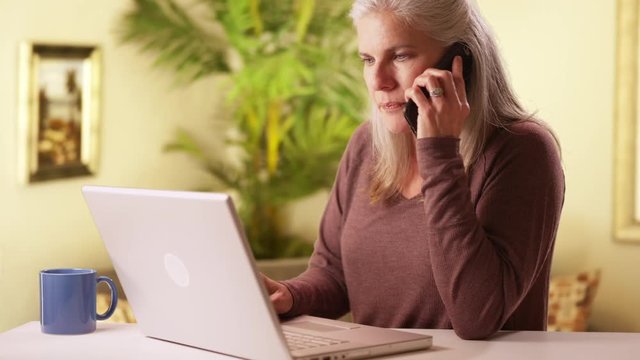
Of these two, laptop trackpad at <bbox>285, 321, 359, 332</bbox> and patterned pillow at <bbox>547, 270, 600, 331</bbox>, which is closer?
laptop trackpad at <bbox>285, 321, 359, 332</bbox>

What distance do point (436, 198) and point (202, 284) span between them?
1.44 ft

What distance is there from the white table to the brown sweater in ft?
0.18

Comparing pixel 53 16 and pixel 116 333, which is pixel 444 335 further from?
pixel 53 16

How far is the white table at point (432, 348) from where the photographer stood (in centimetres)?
161

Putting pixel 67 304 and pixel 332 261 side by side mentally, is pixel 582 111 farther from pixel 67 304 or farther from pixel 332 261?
pixel 67 304

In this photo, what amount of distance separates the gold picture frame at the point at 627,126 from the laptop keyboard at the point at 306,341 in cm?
255

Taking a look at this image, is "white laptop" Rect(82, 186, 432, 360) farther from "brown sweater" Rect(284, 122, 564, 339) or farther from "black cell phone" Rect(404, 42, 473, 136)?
"black cell phone" Rect(404, 42, 473, 136)

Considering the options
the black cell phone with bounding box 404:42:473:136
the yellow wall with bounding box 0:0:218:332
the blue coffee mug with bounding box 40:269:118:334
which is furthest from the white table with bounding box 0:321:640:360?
the yellow wall with bounding box 0:0:218:332

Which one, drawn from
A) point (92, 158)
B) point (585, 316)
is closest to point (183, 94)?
point (92, 158)

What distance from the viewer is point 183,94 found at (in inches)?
170

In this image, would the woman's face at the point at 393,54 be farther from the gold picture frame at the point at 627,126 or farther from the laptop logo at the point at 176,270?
the gold picture frame at the point at 627,126

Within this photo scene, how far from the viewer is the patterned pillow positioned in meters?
3.94

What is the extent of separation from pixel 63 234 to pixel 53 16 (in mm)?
749

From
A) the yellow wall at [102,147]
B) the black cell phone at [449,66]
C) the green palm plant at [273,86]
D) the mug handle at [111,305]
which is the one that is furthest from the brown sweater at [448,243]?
the green palm plant at [273,86]
